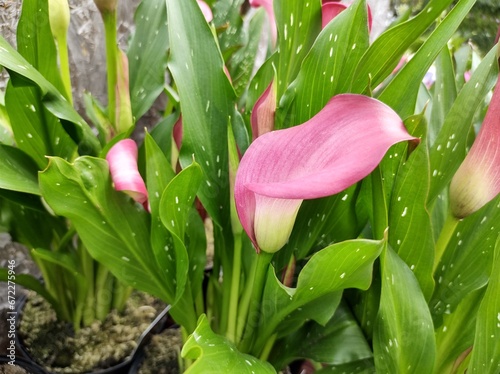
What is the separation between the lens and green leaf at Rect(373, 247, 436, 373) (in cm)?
36

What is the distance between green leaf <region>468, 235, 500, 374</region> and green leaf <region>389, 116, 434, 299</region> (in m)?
0.06

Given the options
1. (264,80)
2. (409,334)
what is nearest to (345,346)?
(409,334)

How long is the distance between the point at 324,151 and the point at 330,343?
0.22 m

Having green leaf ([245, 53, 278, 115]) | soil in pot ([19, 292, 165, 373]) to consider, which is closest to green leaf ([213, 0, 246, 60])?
green leaf ([245, 53, 278, 115])

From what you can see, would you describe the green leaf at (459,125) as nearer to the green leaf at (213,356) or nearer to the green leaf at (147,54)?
the green leaf at (213,356)

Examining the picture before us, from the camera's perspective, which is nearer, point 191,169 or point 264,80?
point 191,169

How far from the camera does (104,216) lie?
41 cm

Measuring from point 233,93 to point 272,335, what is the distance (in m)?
0.23

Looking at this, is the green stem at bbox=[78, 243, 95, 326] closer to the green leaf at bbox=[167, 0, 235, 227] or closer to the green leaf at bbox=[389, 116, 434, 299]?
the green leaf at bbox=[167, 0, 235, 227]

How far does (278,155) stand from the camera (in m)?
0.28

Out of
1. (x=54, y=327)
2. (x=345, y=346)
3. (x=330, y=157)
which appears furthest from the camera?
(x=54, y=327)

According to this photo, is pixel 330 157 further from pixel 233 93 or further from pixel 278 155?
pixel 233 93

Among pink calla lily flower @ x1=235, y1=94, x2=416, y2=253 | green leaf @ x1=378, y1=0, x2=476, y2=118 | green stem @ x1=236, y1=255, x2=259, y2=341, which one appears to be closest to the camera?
pink calla lily flower @ x1=235, y1=94, x2=416, y2=253

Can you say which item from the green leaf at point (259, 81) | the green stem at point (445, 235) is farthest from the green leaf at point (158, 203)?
the green stem at point (445, 235)
